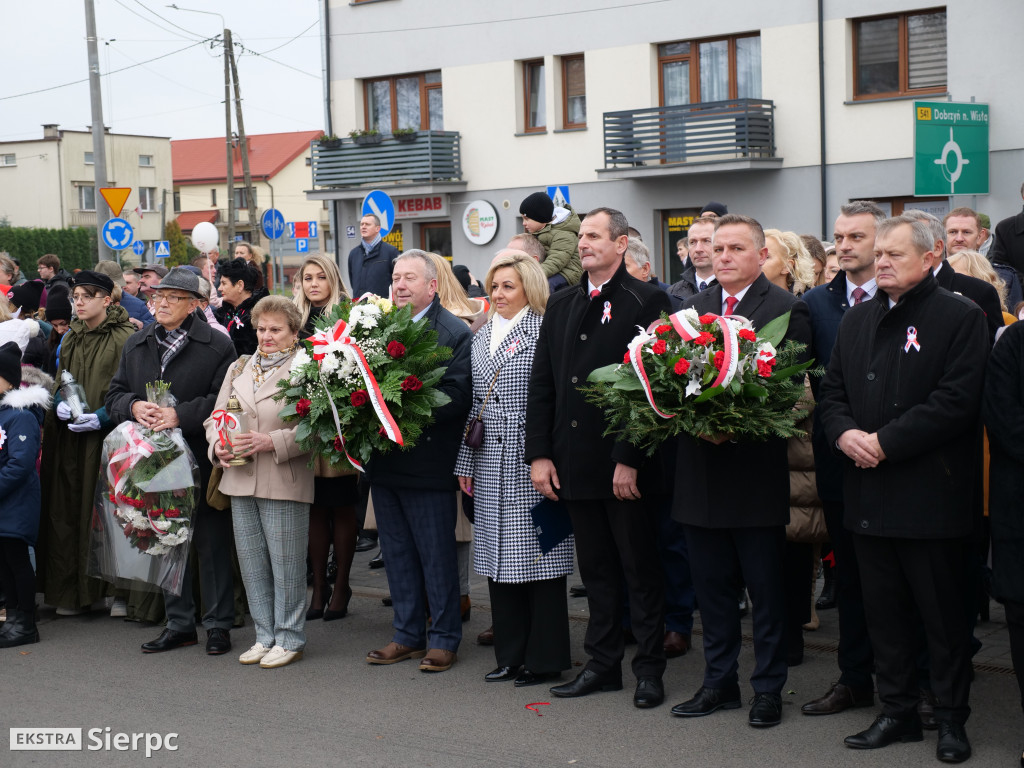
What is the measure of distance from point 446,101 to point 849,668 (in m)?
24.2

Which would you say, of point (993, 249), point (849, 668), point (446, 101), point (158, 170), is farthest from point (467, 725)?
point (158, 170)

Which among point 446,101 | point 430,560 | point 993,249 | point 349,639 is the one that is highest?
point 446,101

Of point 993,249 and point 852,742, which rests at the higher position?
point 993,249

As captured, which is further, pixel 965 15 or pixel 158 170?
pixel 158 170

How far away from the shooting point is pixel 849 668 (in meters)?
5.63

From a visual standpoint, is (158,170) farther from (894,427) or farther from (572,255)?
(894,427)


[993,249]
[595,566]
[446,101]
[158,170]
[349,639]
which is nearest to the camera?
[595,566]


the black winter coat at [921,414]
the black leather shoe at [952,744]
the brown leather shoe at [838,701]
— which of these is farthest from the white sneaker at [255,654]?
the black leather shoe at [952,744]

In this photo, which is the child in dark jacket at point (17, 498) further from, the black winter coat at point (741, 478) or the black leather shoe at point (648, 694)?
the black winter coat at point (741, 478)

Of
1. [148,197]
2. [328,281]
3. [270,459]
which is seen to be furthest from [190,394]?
[148,197]

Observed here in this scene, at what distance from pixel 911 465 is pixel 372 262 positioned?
269 inches

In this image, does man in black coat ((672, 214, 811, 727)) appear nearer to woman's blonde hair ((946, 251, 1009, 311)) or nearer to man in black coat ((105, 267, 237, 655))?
woman's blonde hair ((946, 251, 1009, 311))

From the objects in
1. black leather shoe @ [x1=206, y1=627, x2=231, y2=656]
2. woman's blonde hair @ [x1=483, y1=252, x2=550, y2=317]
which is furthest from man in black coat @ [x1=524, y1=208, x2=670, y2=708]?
black leather shoe @ [x1=206, y1=627, x2=231, y2=656]

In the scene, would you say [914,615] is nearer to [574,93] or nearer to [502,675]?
[502,675]
